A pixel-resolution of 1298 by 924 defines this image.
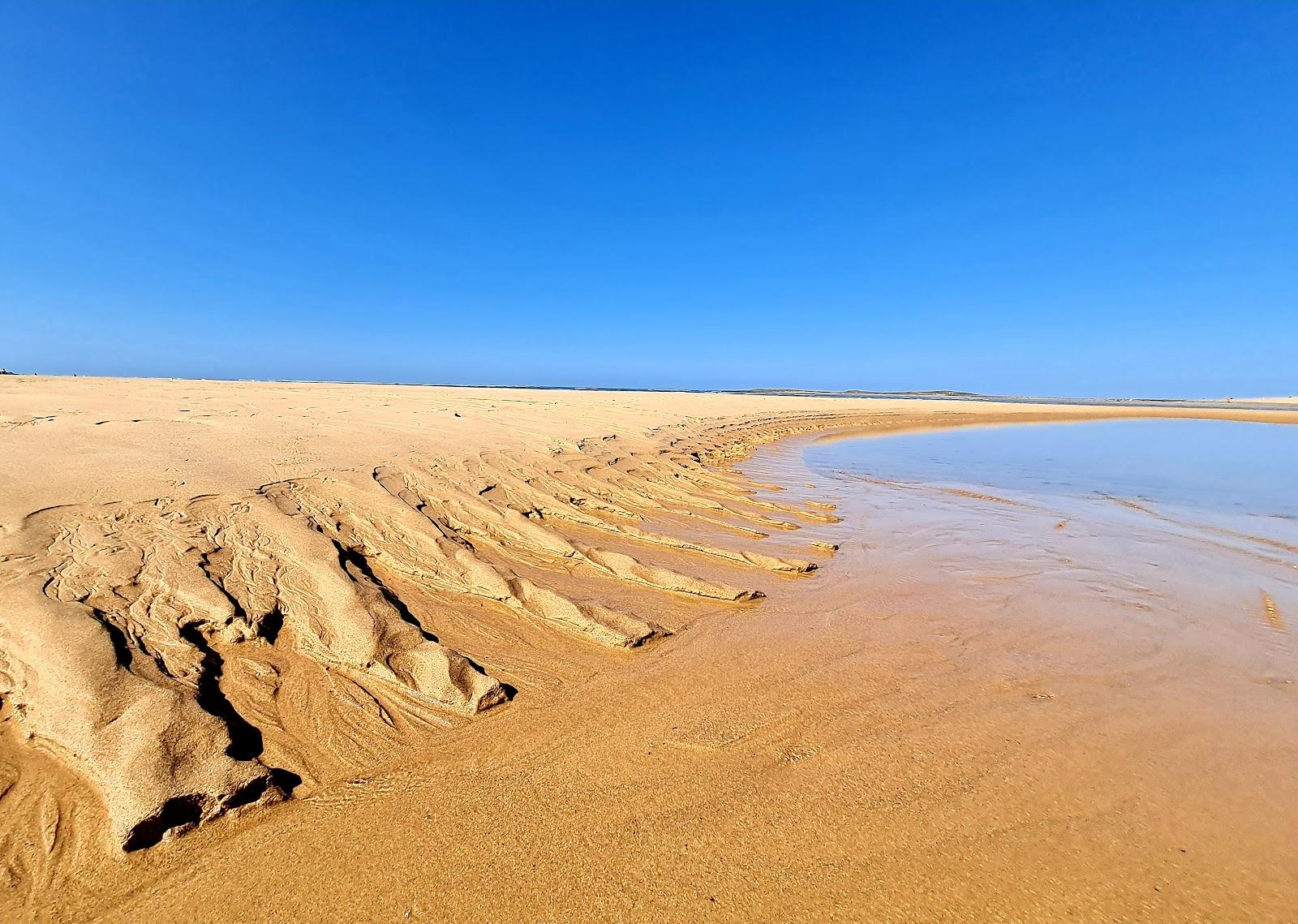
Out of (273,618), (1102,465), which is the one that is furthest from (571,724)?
(1102,465)

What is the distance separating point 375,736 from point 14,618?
1.77m

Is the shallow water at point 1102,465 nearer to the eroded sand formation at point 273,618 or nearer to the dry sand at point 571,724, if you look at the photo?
the dry sand at point 571,724

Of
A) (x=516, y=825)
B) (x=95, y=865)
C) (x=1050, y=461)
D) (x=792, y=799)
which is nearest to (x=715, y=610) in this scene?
(x=792, y=799)

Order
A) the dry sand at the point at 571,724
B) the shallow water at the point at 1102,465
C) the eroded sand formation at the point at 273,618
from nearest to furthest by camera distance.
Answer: the dry sand at the point at 571,724
the eroded sand formation at the point at 273,618
the shallow water at the point at 1102,465

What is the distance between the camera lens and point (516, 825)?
187cm

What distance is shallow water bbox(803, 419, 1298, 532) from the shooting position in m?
8.22

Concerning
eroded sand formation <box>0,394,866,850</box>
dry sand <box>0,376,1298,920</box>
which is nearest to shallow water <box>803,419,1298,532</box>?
dry sand <box>0,376,1298,920</box>

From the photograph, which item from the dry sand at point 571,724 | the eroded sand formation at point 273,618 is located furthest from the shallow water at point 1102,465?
the eroded sand formation at point 273,618

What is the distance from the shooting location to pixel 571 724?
2.41m

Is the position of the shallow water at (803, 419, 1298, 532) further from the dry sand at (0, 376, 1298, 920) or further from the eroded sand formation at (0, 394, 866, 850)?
the eroded sand formation at (0, 394, 866, 850)

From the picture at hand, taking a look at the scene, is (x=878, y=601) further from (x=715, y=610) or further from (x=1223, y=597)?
(x=1223, y=597)

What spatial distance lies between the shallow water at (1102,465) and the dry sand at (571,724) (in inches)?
202

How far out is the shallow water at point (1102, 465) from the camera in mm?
8219

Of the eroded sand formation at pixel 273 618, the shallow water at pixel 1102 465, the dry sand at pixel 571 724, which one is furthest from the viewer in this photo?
the shallow water at pixel 1102 465
